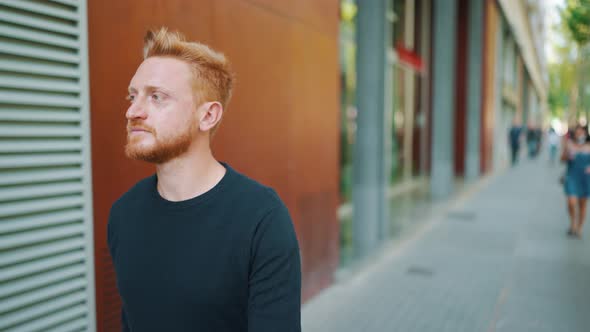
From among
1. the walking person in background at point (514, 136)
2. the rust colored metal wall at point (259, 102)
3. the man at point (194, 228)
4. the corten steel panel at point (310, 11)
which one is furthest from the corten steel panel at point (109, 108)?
the walking person in background at point (514, 136)

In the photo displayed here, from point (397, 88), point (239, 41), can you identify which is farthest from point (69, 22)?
point (397, 88)

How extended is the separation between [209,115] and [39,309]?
1.34m

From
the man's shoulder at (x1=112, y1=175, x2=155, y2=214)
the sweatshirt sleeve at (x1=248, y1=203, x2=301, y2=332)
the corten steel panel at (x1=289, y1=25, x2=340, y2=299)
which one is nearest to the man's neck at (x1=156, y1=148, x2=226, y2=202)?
the man's shoulder at (x1=112, y1=175, x2=155, y2=214)

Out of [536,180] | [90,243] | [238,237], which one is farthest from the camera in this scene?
[536,180]

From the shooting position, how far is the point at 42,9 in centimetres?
224

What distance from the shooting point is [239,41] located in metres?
3.78

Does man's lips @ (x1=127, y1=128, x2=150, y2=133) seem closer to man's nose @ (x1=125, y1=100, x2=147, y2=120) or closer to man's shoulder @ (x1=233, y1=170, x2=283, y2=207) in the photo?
man's nose @ (x1=125, y1=100, x2=147, y2=120)

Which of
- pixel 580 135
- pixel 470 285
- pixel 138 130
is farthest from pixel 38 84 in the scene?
pixel 580 135

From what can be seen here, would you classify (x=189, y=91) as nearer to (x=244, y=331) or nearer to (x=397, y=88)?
(x=244, y=331)

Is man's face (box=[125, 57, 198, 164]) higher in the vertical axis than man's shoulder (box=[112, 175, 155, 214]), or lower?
higher

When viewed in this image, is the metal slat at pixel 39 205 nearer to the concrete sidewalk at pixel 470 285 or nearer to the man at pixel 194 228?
the man at pixel 194 228

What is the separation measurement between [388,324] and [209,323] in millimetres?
3316

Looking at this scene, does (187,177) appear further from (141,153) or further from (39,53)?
(39,53)

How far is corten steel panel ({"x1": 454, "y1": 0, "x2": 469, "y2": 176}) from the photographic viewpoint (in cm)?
1844
